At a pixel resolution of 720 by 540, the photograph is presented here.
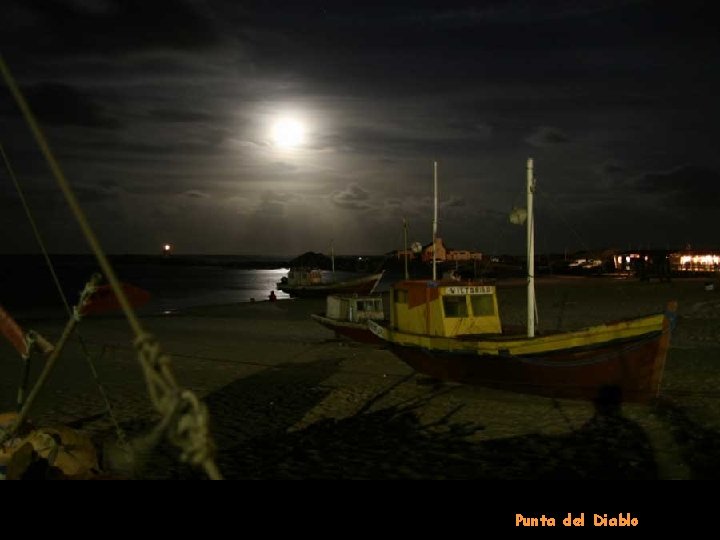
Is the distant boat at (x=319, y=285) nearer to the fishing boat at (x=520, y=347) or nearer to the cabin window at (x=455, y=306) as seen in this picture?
the fishing boat at (x=520, y=347)

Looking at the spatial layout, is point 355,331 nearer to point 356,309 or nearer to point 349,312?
point 356,309

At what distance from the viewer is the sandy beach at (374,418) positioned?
9.20m

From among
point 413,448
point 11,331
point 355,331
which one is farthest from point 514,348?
point 355,331

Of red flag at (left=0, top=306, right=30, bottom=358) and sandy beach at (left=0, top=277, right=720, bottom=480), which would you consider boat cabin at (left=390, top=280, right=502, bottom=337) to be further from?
red flag at (left=0, top=306, right=30, bottom=358)

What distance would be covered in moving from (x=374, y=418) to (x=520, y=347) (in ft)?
11.3

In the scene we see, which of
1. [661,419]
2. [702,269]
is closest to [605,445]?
[661,419]

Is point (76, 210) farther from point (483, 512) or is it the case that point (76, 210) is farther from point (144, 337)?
point (483, 512)

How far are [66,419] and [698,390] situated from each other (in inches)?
514

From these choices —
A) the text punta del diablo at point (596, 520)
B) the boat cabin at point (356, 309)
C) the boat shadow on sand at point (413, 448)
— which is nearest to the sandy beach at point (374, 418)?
the boat shadow on sand at point (413, 448)

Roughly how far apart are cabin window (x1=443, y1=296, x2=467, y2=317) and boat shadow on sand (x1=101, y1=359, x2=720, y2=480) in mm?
2913

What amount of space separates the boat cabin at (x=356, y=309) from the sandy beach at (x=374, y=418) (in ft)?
5.63

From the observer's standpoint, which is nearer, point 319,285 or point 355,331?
point 355,331

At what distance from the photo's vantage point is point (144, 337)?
3.10 meters

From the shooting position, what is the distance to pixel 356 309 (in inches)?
954
